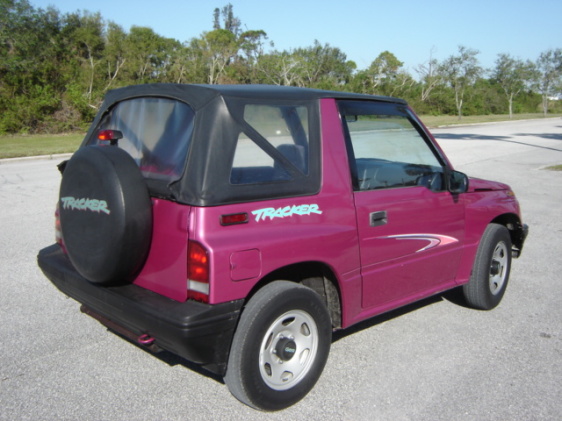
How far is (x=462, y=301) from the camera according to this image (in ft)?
16.5

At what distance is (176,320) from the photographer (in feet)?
9.06

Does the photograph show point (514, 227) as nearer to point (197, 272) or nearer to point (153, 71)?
point (197, 272)

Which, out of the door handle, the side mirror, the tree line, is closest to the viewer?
the door handle

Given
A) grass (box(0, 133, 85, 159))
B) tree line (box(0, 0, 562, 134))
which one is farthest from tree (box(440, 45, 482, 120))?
grass (box(0, 133, 85, 159))

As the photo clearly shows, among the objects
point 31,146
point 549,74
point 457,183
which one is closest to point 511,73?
point 549,74

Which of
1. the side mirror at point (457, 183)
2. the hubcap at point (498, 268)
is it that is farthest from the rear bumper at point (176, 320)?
the hubcap at point (498, 268)

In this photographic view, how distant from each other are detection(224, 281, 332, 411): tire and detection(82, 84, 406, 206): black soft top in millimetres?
542

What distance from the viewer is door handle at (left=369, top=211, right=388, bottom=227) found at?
3.55 metres

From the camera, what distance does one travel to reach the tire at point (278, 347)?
2.92 m

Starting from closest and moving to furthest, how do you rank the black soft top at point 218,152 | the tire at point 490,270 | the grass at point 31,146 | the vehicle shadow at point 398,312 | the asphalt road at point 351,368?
the black soft top at point 218,152 → the asphalt road at point 351,368 → the vehicle shadow at point 398,312 → the tire at point 490,270 → the grass at point 31,146

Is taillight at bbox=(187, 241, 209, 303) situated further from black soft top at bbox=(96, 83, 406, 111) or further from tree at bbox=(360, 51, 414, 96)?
tree at bbox=(360, 51, 414, 96)

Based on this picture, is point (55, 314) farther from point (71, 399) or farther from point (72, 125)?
point (72, 125)

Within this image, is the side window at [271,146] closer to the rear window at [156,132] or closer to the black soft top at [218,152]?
the black soft top at [218,152]

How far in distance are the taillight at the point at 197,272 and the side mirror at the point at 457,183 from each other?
2.19 metres
